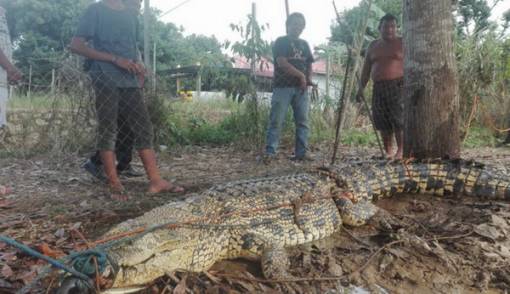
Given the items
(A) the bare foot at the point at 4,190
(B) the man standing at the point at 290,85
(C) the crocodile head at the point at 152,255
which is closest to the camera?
(C) the crocodile head at the point at 152,255

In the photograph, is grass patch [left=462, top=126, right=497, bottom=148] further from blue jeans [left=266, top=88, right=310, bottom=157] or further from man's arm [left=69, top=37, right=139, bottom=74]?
man's arm [left=69, top=37, right=139, bottom=74]

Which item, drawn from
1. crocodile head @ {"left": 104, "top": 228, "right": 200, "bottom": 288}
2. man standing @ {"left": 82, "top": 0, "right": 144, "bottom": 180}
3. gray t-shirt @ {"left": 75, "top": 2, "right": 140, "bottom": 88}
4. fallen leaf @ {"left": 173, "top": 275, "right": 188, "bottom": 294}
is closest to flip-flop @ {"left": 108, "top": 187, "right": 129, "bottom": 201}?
man standing @ {"left": 82, "top": 0, "right": 144, "bottom": 180}

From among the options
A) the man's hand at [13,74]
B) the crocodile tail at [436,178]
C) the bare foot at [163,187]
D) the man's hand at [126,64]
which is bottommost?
the bare foot at [163,187]

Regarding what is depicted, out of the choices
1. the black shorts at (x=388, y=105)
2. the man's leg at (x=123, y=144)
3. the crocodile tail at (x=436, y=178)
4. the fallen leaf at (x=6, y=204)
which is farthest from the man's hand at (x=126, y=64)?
the black shorts at (x=388, y=105)

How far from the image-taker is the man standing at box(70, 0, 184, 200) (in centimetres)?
351

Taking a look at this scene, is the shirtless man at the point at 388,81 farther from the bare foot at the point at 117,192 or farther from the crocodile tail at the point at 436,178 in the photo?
the bare foot at the point at 117,192

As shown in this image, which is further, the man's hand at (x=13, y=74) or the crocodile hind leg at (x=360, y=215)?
the man's hand at (x=13, y=74)

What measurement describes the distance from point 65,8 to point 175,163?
17170 millimetres

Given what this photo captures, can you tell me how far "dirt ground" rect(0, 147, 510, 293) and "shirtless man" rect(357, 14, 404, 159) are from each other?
173 cm

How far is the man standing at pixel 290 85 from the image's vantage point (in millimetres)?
5375

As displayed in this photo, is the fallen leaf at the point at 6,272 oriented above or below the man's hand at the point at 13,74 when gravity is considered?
below

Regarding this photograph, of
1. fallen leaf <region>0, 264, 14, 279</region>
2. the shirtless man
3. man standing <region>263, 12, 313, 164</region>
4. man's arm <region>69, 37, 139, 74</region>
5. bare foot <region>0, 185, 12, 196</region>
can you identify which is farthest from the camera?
man standing <region>263, 12, 313, 164</region>

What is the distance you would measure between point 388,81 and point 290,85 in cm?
128

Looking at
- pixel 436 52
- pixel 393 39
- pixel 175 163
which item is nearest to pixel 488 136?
pixel 393 39
